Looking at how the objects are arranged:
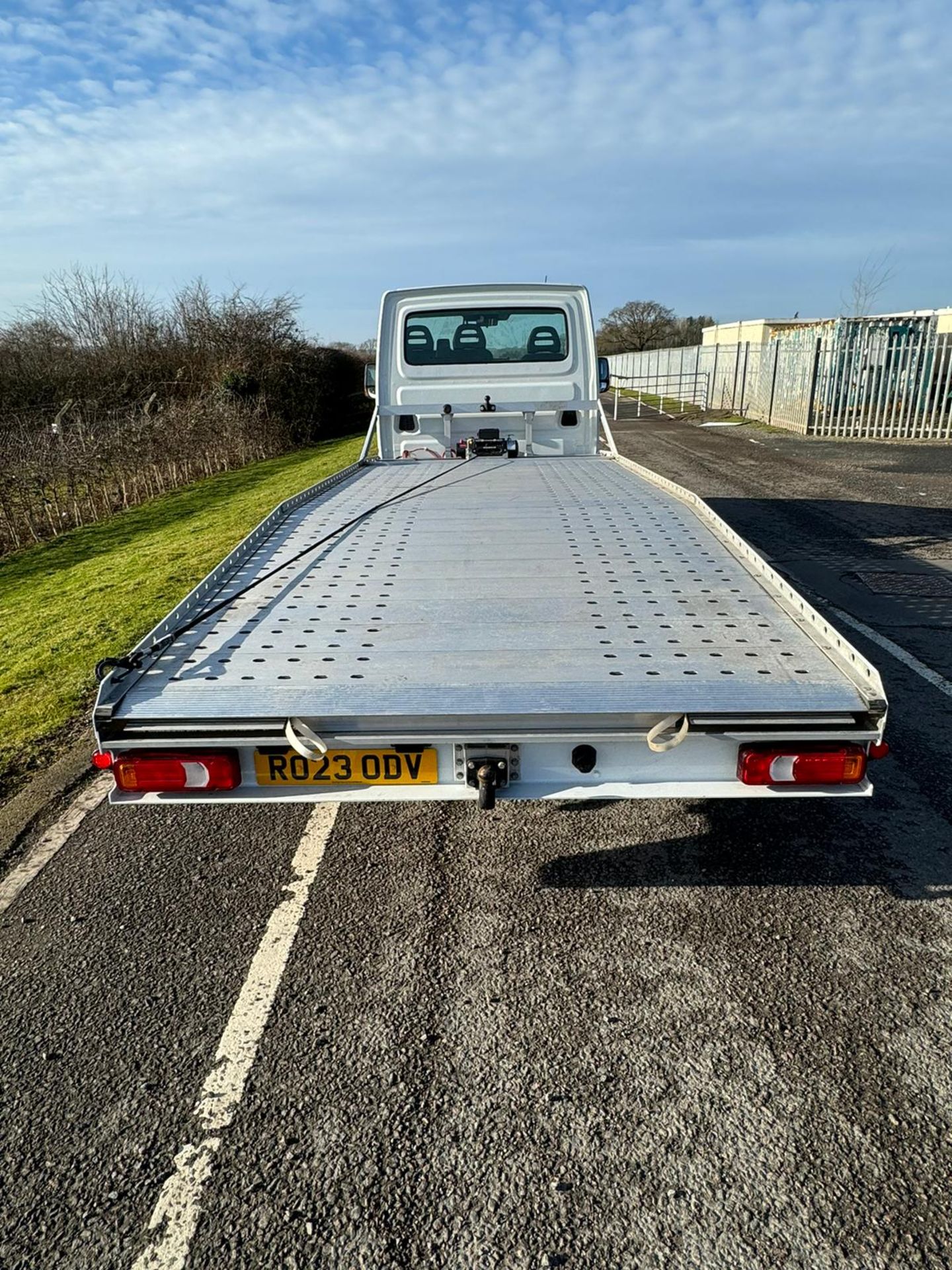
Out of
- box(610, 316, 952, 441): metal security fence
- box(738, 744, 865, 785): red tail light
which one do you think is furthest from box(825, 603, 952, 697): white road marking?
box(610, 316, 952, 441): metal security fence

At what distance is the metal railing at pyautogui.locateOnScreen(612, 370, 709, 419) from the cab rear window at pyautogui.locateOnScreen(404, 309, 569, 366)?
60.5 ft

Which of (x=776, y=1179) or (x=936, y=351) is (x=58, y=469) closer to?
(x=776, y=1179)

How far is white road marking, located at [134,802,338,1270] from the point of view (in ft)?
6.35

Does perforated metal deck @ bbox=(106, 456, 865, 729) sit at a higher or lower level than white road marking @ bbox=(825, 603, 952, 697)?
higher

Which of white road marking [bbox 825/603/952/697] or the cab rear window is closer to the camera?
white road marking [bbox 825/603/952/697]

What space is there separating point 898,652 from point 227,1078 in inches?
193

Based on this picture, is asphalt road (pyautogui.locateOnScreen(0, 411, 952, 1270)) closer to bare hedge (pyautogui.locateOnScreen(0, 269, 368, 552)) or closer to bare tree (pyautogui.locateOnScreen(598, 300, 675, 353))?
bare hedge (pyautogui.locateOnScreen(0, 269, 368, 552))

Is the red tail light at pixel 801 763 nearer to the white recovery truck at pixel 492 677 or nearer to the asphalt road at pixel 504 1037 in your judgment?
the white recovery truck at pixel 492 677

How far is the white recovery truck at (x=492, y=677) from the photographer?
2492 mm

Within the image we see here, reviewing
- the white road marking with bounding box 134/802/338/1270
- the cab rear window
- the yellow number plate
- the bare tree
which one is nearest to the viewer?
the white road marking with bounding box 134/802/338/1270

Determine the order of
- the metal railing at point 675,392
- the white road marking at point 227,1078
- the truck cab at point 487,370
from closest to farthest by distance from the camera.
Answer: the white road marking at point 227,1078, the truck cab at point 487,370, the metal railing at point 675,392

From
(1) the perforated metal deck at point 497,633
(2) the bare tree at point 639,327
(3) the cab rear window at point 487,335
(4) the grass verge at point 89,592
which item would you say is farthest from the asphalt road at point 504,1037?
(2) the bare tree at point 639,327

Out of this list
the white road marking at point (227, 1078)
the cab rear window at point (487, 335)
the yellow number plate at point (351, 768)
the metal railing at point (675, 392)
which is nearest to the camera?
the white road marking at point (227, 1078)

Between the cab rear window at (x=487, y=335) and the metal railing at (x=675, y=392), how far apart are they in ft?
60.5
